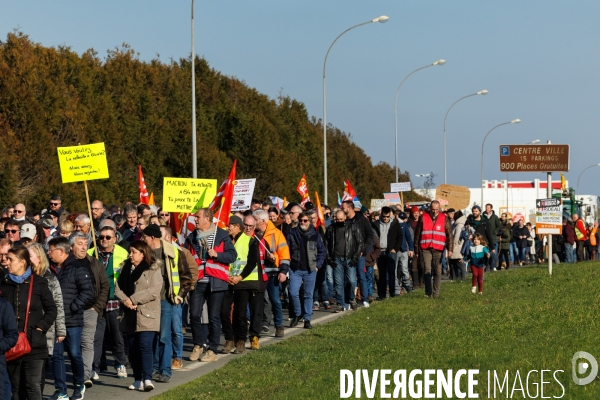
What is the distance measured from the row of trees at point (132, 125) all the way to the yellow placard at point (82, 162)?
15.0 metres

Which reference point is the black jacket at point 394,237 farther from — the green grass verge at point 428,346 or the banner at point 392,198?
the banner at point 392,198

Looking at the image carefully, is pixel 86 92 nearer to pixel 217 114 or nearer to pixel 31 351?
pixel 217 114

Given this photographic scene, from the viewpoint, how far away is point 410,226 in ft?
83.9

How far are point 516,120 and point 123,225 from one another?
53831 mm

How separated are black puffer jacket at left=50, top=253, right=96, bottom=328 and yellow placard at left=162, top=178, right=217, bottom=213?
5.17m

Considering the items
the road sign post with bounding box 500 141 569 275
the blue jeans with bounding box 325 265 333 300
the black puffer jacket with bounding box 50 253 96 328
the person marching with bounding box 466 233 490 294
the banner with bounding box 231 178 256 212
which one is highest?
the road sign post with bounding box 500 141 569 275

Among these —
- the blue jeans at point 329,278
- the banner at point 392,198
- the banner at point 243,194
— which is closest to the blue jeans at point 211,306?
the blue jeans at point 329,278

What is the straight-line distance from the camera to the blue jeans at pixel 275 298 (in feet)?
55.1

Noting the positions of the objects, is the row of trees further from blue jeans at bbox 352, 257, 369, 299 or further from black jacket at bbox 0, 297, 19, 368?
black jacket at bbox 0, 297, 19, 368

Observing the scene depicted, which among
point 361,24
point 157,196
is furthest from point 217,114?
point 361,24

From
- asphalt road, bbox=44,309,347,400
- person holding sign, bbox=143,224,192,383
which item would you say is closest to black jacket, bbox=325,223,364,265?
asphalt road, bbox=44,309,347,400

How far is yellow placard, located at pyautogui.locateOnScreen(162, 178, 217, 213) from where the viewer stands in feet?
53.7

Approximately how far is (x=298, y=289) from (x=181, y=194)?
2.48 meters

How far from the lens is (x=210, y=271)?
544 inches
